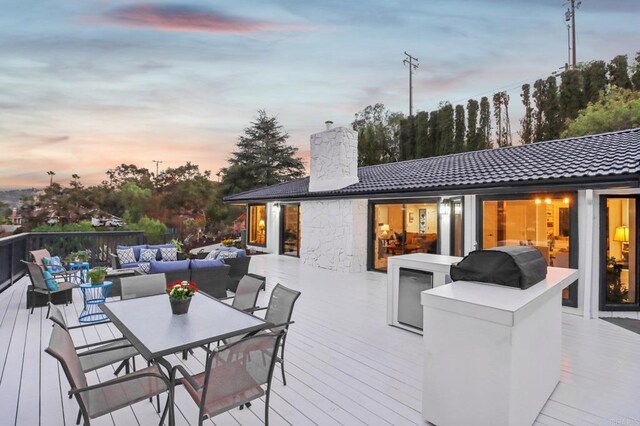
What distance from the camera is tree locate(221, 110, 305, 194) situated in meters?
28.2

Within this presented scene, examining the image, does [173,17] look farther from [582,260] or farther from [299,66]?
[582,260]

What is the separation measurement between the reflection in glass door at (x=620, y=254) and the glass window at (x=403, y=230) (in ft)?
12.1

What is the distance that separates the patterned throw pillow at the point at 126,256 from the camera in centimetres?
928

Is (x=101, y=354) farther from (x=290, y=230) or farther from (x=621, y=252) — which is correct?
(x=290, y=230)

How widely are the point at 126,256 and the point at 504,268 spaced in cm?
935

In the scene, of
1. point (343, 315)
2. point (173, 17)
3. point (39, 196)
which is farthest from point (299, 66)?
point (39, 196)

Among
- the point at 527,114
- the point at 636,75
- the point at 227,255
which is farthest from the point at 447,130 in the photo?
the point at 227,255

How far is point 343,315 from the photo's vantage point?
608cm

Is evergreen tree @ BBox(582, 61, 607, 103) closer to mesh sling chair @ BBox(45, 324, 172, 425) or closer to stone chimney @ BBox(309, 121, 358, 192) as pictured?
stone chimney @ BBox(309, 121, 358, 192)

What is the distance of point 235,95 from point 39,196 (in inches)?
786

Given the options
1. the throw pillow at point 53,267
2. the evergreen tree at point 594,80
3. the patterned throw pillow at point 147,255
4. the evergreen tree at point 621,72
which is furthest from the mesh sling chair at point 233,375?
the evergreen tree at point 621,72

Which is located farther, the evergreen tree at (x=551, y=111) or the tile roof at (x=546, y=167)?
the evergreen tree at (x=551, y=111)

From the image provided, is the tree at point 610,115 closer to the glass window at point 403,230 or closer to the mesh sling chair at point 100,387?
the glass window at point 403,230

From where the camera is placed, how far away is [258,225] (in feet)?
55.3
